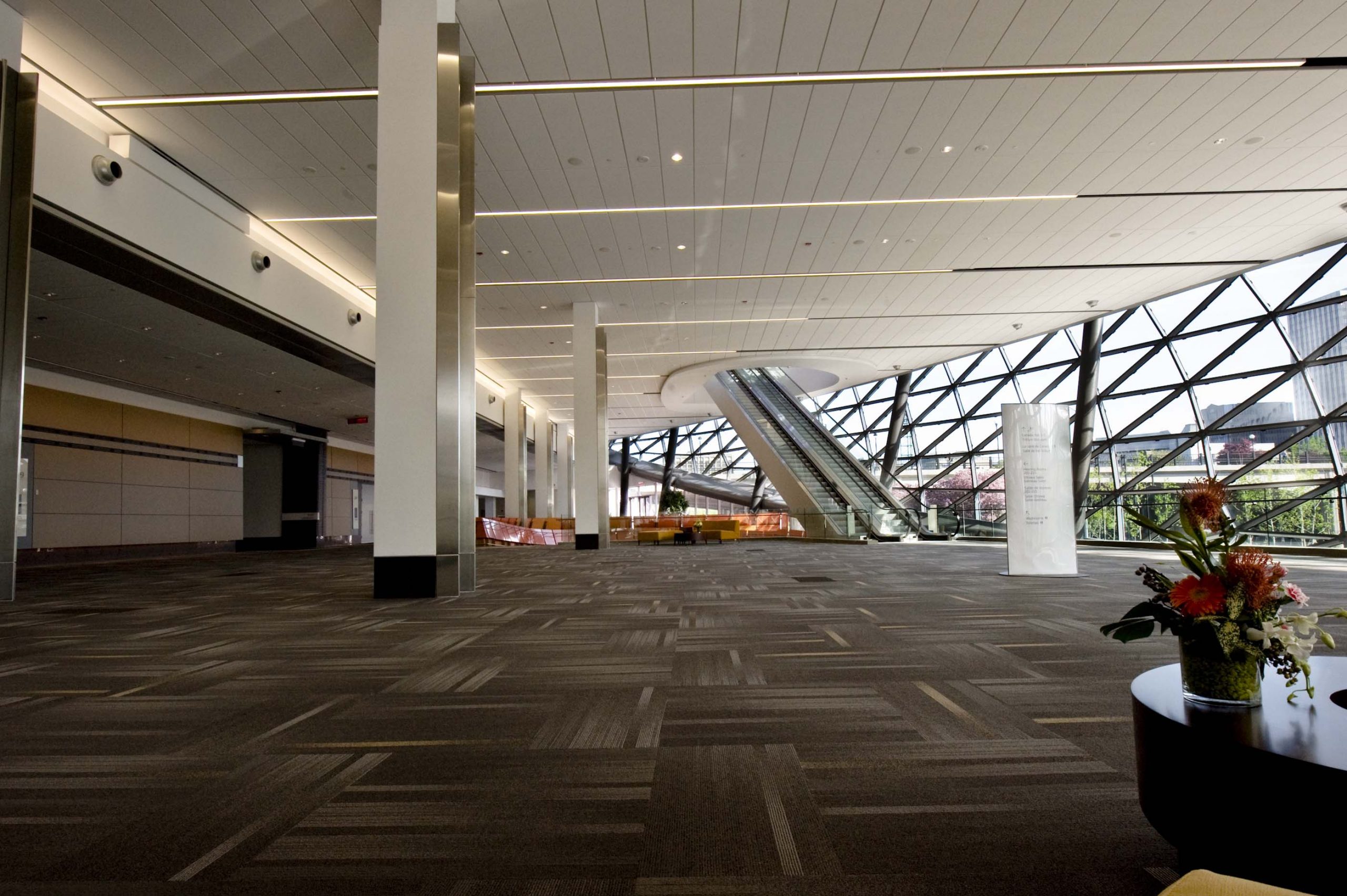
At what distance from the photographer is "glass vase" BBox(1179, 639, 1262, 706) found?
1448 mm

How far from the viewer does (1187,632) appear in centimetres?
148

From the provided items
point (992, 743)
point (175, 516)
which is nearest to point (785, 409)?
point (175, 516)

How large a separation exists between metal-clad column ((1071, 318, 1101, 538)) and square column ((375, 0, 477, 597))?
1393 cm

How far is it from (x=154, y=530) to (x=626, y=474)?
2595cm

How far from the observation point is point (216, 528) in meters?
17.2

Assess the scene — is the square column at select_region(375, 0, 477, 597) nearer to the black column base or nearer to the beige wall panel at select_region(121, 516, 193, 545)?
the black column base

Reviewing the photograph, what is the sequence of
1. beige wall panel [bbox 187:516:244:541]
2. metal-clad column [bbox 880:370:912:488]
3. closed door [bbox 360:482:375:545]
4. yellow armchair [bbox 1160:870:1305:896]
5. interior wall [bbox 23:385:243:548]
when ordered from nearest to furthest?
yellow armchair [bbox 1160:870:1305:896] < interior wall [bbox 23:385:243:548] < beige wall panel [bbox 187:516:244:541] < metal-clad column [bbox 880:370:912:488] < closed door [bbox 360:482:375:545]

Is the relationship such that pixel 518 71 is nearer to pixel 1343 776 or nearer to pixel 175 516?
pixel 1343 776

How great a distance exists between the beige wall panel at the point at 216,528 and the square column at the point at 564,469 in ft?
45.4

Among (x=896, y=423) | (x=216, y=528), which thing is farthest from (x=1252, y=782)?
(x=896, y=423)

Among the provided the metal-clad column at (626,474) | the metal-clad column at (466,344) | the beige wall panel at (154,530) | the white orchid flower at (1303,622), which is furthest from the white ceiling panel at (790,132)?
the metal-clad column at (626,474)

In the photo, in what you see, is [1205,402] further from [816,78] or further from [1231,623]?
[1231,623]

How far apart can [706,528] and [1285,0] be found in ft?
46.1

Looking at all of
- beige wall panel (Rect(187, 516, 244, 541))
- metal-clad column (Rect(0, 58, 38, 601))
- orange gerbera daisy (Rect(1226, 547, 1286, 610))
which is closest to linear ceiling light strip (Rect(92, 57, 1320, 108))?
metal-clad column (Rect(0, 58, 38, 601))
